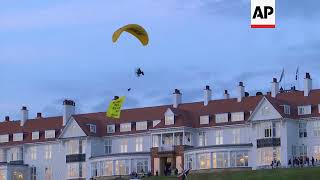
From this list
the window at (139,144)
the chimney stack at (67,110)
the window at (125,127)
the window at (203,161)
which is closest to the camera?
Result: the window at (203,161)

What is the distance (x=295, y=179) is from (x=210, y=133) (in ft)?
108

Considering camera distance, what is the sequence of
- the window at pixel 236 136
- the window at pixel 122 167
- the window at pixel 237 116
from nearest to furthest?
the window at pixel 237 116
the window at pixel 236 136
the window at pixel 122 167

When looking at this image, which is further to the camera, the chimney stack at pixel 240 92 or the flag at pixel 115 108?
the chimney stack at pixel 240 92

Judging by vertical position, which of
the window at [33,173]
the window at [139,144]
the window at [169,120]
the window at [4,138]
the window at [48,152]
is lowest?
the window at [33,173]

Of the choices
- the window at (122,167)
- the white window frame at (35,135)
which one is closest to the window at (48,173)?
the white window frame at (35,135)

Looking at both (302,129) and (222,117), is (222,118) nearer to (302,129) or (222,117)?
(222,117)

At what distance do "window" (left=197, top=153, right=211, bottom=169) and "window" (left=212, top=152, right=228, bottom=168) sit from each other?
762 mm

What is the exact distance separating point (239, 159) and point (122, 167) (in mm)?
16326

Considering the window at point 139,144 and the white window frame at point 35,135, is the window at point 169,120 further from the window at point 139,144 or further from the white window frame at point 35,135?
the white window frame at point 35,135

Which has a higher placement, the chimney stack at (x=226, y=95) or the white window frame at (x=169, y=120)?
the chimney stack at (x=226, y=95)

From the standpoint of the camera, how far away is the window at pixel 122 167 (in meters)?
99.0

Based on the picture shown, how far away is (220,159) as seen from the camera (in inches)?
3622

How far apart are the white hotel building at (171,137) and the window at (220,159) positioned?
5 cm

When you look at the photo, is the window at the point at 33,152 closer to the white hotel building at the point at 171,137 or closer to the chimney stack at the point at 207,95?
the white hotel building at the point at 171,137
